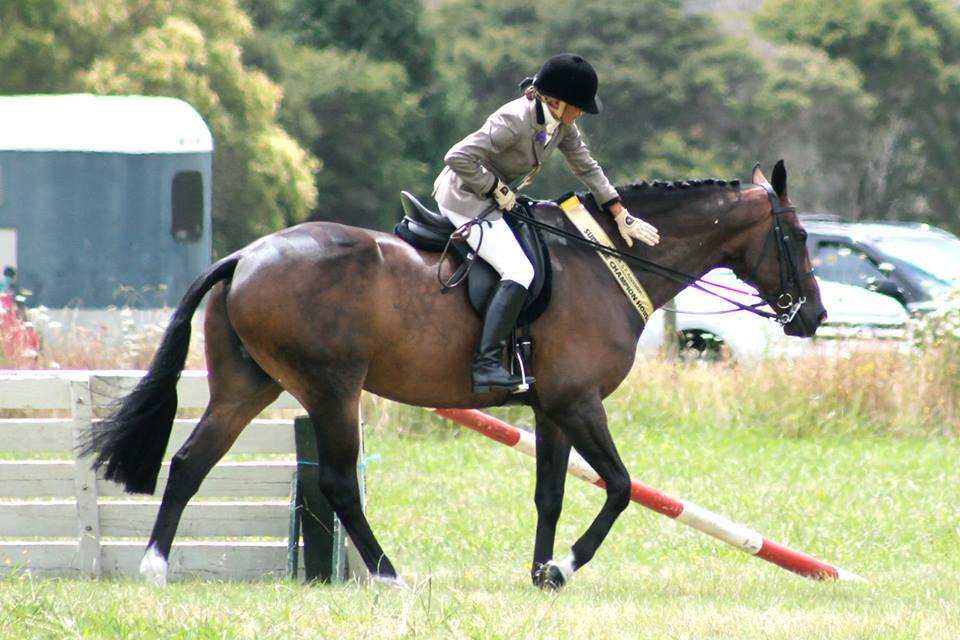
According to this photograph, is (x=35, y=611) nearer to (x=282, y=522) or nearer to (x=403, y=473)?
(x=282, y=522)

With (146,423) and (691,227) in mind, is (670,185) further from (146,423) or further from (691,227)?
(146,423)

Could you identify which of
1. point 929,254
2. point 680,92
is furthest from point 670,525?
point 680,92

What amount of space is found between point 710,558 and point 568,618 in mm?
3228

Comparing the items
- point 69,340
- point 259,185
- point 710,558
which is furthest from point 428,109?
Result: point 710,558

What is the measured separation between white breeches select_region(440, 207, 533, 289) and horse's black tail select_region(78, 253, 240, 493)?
1202 mm

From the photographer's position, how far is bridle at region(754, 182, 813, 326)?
→ 27.5ft

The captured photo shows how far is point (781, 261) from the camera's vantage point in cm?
841

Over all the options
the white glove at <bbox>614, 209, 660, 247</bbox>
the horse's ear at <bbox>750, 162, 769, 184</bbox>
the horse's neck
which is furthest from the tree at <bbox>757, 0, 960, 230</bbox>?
the white glove at <bbox>614, 209, 660, 247</bbox>

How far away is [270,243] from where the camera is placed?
25.2 ft

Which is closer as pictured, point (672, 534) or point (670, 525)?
point (672, 534)

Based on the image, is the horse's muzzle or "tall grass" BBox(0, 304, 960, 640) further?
the horse's muzzle

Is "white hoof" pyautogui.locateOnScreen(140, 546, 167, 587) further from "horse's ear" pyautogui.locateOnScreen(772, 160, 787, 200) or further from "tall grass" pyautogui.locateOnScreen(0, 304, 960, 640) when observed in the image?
"horse's ear" pyautogui.locateOnScreen(772, 160, 787, 200)

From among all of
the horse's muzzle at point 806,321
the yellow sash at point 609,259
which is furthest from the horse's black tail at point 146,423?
the horse's muzzle at point 806,321

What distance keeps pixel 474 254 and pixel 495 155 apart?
1.68 feet
